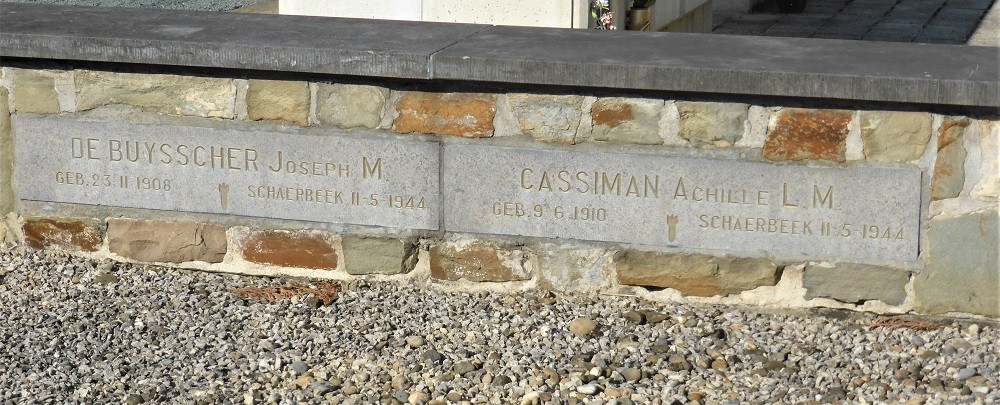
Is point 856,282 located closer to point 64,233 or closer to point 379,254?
point 379,254

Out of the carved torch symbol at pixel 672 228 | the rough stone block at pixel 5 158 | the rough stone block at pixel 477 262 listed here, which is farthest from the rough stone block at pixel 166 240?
the carved torch symbol at pixel 672 228

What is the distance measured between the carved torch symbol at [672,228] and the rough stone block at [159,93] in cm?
134

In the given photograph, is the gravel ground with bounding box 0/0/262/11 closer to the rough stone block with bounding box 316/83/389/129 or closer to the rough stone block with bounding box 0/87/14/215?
the rough stone block with bounding box 0/87/14/215

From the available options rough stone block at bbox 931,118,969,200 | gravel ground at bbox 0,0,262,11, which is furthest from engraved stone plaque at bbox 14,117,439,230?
gravel ground at bbox 0,0,262,11

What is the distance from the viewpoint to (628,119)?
3551mm

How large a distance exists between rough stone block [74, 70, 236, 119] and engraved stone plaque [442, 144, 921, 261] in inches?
28.2

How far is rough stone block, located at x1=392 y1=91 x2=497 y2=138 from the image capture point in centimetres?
363

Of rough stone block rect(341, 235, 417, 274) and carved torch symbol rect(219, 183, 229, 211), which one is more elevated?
carved torch symbol rect(219, 183, 229, 211)

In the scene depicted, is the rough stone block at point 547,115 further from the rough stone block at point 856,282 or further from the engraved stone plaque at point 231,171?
the rough stone block at point 856,282

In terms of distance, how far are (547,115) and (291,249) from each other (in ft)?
3.06

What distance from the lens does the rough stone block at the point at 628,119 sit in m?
3.53

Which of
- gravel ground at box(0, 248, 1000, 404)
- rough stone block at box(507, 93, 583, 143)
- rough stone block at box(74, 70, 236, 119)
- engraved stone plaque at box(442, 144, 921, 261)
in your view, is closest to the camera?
Answer: gravel ground at box(0, 248, 1000, 404)

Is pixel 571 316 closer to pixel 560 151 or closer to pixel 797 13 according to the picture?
pixel 560 151

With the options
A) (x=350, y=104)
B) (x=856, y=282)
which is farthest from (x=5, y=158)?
(x=856, y=282)
